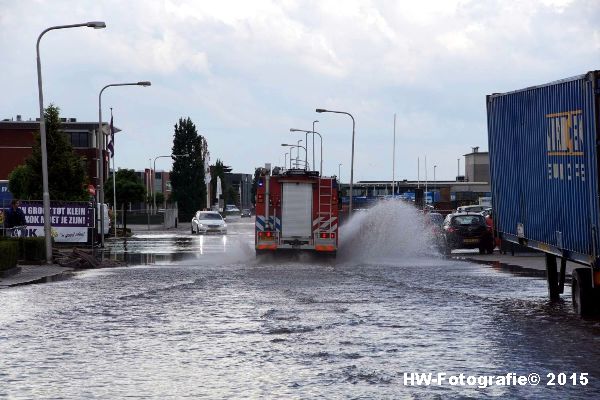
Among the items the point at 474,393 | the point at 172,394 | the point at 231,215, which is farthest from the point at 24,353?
the point at 231,215

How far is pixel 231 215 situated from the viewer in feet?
539

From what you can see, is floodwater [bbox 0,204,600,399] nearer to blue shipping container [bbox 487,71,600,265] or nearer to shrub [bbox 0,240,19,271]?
blue shipping container [bbox 487,71,600,265]

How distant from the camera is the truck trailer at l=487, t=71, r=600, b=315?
1447 centimetres

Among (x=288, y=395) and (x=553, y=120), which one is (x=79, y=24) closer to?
(x=553, y=120)

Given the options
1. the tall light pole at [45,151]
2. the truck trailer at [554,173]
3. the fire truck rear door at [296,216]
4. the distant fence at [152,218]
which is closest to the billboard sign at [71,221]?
the tall light pole at [45,151]

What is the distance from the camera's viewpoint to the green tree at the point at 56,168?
64750mm

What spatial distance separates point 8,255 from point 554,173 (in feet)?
48.6

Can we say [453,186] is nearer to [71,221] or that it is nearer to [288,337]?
[71,221]

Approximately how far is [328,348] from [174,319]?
3.91 metres

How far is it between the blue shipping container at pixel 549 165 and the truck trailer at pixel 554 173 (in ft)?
0.04

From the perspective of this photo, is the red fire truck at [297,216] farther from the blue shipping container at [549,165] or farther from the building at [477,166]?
the building at [477,166]

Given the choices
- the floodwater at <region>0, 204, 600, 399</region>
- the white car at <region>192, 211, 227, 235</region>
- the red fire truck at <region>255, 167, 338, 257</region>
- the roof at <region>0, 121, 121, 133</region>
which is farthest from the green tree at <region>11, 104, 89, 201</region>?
the floodwater at <region>0, 204, 600, 399</region>

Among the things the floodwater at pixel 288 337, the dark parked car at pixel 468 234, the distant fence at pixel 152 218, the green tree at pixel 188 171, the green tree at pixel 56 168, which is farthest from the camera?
the green tree at pixel 188 171

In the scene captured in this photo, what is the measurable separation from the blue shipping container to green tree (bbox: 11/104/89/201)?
46643 mm
